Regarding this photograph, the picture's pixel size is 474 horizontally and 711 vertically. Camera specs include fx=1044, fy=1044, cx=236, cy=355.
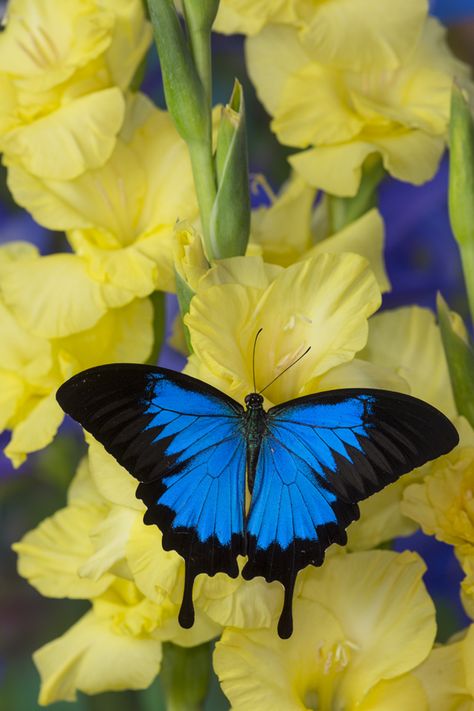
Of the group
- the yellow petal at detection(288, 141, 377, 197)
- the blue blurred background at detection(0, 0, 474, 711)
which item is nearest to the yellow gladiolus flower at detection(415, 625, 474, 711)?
the yellow petal at detection(288, 141, 377, 197)

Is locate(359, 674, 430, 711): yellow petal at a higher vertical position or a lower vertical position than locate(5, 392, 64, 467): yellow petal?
lower

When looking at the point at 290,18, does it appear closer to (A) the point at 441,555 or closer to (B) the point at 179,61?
(B) the point at 179,61

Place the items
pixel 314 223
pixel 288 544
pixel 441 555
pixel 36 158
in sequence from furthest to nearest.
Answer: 1. pixel 441 555
2. pixel 314 223
3. pixel 36 158
4. pixel 288 544

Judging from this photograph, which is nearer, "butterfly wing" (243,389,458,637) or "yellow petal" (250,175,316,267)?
"butterfly wing" (243,389,458,637)

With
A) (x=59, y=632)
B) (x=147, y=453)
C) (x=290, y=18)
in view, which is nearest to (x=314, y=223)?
(x=290, y=18)

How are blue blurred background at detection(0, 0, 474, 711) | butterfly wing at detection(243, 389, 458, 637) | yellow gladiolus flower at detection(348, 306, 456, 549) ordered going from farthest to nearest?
blue blurred background at detection(0, 0, 474, 711) → yellow gladiolus flower at detection(348, 306, 456, 549) → butterfly wing at detection(243, 389, 458, 637)

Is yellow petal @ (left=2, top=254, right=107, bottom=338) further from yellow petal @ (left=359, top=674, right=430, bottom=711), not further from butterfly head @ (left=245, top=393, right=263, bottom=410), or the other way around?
yellow petal @ (left=359, top=674, right=430, bottom=711)

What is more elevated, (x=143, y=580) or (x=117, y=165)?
(x=117, y=165)

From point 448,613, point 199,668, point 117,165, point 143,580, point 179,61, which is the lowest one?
point 448,613
